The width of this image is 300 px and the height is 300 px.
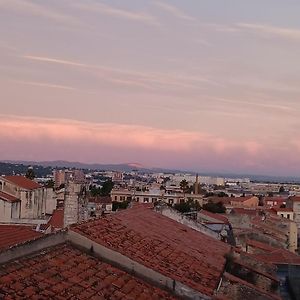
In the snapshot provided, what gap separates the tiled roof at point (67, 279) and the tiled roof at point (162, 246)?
77 centimetres

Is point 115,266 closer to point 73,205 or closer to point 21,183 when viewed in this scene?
point 73,205

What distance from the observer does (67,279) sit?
10.5m

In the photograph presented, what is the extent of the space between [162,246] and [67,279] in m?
5.64

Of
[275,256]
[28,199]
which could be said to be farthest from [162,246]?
[28,199]

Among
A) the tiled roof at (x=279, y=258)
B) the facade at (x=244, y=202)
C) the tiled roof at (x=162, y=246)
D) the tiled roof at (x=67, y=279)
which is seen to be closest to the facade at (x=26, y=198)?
the tiled roof at (x=279, y=258)

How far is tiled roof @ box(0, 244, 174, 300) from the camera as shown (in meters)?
9.45

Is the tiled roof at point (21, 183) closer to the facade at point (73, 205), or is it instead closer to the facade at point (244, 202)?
the facade at point (73, 205)

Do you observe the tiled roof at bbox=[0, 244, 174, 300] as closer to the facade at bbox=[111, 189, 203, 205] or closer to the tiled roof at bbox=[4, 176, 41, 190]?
the tiled roof at bbox=[4, 176, 41, 190]

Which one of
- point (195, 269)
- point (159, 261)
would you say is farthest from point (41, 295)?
point (195, 269)

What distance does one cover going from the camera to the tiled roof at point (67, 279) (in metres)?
9.45

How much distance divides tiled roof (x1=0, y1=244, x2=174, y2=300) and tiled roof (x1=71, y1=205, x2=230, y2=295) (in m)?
0.77

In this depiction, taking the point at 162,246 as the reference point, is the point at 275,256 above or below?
below

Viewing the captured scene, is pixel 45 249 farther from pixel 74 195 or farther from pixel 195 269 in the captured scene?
pixel 74 195

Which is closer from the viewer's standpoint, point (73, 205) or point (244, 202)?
point (73, 205)
